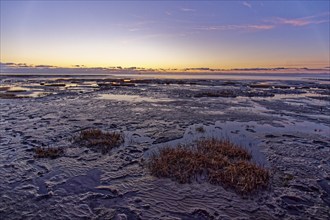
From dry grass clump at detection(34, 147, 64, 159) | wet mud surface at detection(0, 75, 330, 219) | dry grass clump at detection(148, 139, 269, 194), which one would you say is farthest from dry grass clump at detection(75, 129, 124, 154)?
dry grass clump at detection(148, 139, 269, 194)

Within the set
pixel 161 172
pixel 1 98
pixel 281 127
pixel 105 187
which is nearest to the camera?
pixel 105 187

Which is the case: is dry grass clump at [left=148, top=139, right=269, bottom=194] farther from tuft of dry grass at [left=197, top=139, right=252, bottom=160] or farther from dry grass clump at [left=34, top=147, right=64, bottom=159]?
dry grass clump at [left=34, top=147, right=64, bottom=159]

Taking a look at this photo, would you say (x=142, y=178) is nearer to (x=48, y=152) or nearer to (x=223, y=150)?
(x=223, y=150)

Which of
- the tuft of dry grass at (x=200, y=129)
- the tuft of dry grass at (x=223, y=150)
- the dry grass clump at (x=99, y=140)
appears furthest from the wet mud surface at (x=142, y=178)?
the tuft of dry grass at (x=223, y=150)

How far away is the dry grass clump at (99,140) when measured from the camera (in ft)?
50.3

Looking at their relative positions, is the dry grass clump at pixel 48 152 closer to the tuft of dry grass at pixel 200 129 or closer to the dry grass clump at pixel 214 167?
the dry grass clump at pixel 214 167

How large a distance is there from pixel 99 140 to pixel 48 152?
10.2 ft

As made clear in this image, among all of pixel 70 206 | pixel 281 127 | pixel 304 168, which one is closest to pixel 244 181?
pixel 304 168

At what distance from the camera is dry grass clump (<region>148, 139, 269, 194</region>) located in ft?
34.9

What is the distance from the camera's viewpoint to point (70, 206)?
8.83 meters

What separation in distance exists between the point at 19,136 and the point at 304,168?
54.4ft

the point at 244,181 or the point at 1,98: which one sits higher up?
the point at 1,98

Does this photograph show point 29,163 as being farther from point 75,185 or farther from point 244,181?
point 244,181

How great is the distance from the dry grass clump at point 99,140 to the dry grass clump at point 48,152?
1.71 meters
